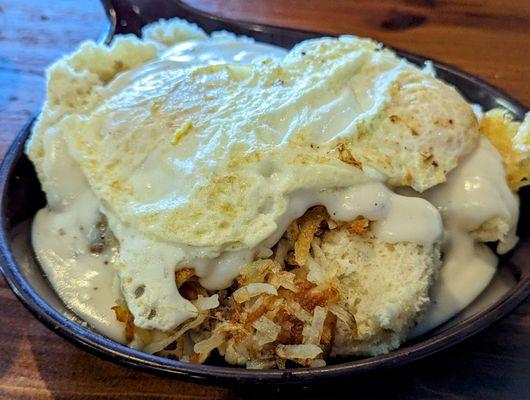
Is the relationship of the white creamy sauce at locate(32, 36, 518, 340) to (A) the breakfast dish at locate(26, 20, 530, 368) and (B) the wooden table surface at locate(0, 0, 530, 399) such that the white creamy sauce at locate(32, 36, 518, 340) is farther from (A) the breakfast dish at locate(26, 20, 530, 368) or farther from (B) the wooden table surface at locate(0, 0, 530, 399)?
(B) the wooden table surface at locate(0, 0, 530, 399)

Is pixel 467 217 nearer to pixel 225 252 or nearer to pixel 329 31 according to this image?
pixel 225 252

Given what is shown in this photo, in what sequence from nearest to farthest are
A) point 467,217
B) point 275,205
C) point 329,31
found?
point 275,205
point 467,217
point 329,31

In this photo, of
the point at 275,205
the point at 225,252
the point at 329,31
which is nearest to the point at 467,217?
the point at 275,205

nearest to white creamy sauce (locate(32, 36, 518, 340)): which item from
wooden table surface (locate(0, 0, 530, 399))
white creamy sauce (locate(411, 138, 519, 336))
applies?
white creamy sauce (locate(411, 138, 519, 336))

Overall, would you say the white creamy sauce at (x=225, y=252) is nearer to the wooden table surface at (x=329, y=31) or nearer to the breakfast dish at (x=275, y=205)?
the breakfast dish at (x=275, y=205)

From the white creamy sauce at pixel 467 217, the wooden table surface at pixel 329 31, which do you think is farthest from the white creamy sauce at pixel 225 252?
the wooden table surface at pixel 329 31

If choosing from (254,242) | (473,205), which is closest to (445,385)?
(473,205)

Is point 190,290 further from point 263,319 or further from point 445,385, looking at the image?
point 445,385
